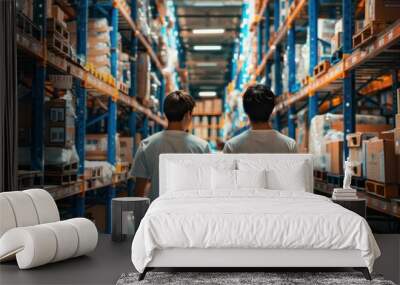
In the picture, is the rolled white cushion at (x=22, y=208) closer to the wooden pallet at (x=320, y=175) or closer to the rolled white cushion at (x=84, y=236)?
the rolled white cushion at (x=84, y=236)

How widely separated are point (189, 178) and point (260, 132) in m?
0.72

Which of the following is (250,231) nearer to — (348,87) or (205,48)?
(348,87)

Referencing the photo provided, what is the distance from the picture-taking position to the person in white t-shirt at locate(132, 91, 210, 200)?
13.4 ft

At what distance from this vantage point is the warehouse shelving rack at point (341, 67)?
449cm

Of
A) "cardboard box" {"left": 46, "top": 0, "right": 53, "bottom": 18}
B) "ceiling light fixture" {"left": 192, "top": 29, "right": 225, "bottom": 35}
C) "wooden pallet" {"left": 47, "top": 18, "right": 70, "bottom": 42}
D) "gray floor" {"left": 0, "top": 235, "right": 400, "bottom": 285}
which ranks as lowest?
"gray floor" {"left": 0, "top": 235, "right": 400, "bottom": 285}

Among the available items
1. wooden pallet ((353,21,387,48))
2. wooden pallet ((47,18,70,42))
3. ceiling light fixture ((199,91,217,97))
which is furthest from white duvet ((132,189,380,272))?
ceiling light fixture ((199,91,217,97))

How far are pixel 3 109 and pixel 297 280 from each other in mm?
2556

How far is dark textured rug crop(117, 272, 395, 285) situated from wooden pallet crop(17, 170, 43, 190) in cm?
161

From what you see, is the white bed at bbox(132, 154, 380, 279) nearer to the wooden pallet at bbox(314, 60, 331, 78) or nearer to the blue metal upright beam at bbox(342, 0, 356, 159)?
the blue metal upright beam at bbox(342, 0, 356, 159)

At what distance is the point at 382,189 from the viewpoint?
13.9ft

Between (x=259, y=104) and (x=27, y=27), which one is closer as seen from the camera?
(x=259, y=104)

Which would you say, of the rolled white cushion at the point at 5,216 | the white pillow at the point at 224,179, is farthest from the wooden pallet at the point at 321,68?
the rolled white cushion at the point at 5,216

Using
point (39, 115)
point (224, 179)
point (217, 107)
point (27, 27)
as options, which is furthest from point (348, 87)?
point (217, 107)

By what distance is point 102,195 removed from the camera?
9078 mm
